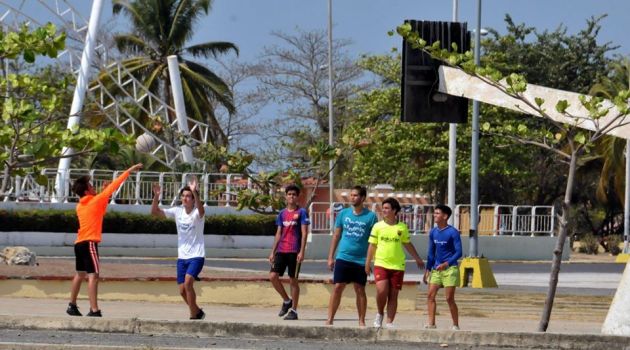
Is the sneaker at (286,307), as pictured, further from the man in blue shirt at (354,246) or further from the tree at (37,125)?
the tree at (37,125)

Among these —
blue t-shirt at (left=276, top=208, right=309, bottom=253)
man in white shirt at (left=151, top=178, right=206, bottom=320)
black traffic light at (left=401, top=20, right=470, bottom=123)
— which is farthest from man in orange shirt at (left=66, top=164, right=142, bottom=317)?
black traffic light at (left=401, top=20, right=470, bottom=123)

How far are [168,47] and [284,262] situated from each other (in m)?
40.5

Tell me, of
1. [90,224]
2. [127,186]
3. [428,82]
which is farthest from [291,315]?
[127,186]

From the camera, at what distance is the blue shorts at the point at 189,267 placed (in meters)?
14.9

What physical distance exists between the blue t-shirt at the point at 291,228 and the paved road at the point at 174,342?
196 centimetres

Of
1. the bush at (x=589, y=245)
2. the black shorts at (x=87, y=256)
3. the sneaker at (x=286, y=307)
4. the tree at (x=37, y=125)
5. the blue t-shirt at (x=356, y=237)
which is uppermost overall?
the tree at (x=37, y=125)

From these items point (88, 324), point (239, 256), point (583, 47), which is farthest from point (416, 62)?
point (583, 47)

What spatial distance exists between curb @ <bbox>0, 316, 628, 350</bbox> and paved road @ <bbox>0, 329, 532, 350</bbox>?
0.15m

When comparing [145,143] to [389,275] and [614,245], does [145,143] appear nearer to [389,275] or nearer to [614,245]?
[614,245]

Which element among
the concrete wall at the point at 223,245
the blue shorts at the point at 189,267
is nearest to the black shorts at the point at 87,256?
the blue shorts at the point at 189,267

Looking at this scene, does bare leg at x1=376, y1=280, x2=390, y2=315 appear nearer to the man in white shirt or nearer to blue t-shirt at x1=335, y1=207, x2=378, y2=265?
blue t-shirt at x1=335, y1=207, x2=378, y2=265

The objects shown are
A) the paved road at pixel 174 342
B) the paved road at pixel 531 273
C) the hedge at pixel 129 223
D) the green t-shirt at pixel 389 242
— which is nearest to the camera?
the paved road at pixel 174 342

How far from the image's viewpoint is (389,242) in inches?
586

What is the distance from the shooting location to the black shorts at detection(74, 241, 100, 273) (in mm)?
14758
